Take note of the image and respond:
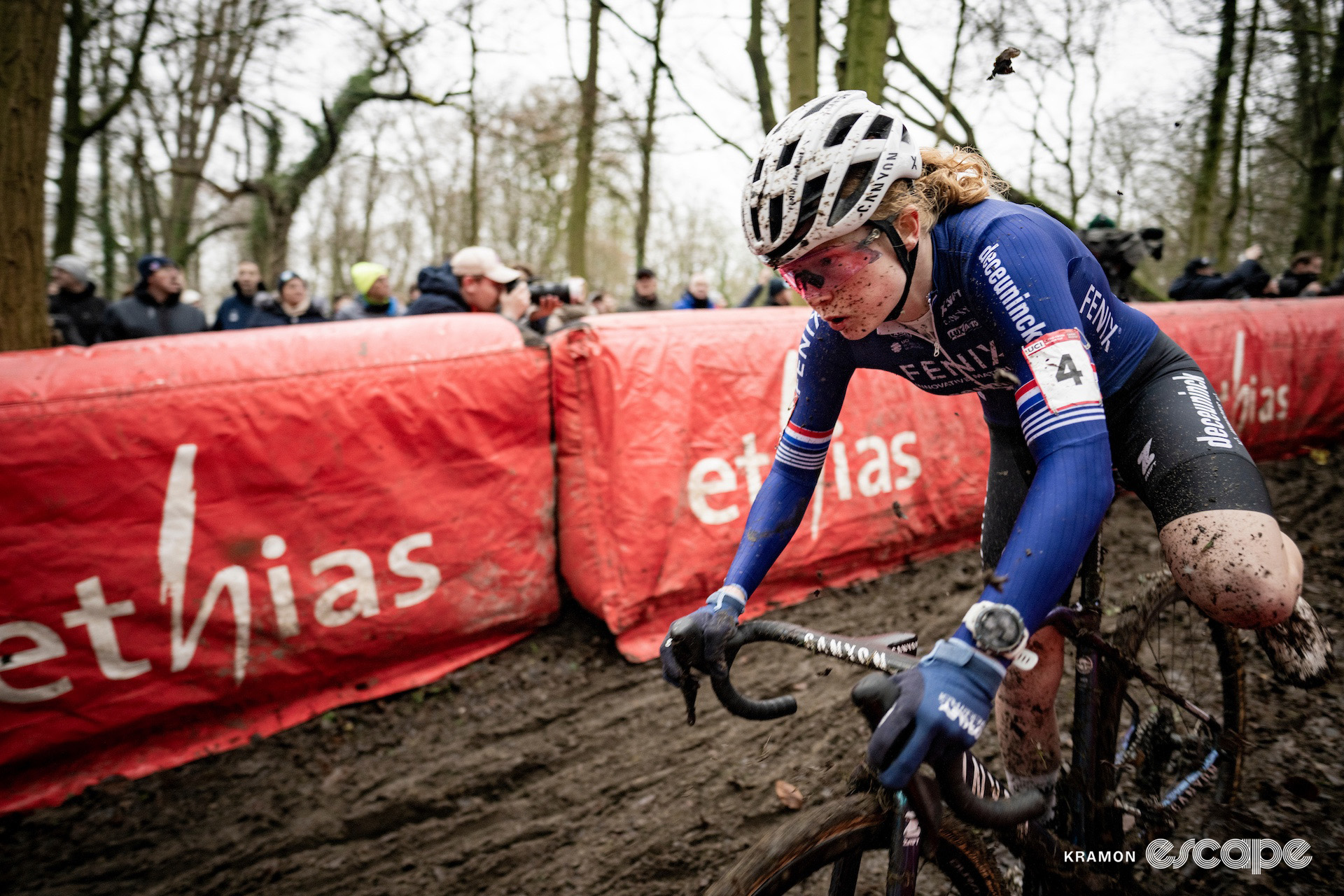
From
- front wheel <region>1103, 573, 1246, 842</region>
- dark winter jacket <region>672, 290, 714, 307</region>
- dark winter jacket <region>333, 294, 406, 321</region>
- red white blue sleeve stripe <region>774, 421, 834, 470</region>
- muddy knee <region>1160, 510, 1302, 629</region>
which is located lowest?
front wheel <region>1103, 573, 1246, 842</region>

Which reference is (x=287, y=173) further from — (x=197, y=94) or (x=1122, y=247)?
(x=1122, y=247)

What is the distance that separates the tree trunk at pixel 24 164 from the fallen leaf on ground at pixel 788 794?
15.1 ft

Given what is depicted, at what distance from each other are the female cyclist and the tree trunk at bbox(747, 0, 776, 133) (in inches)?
345

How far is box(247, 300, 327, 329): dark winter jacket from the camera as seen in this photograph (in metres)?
Result: 7.32

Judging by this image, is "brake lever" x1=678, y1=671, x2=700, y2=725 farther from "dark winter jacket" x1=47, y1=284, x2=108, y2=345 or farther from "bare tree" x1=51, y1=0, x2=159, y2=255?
"bare tree" x1=51, y1=0, x2=159, y2=255

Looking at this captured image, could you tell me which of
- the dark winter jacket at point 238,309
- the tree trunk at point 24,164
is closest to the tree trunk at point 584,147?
the dark winter jacket at point 238,309

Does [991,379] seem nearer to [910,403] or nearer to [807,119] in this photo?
[807,119]

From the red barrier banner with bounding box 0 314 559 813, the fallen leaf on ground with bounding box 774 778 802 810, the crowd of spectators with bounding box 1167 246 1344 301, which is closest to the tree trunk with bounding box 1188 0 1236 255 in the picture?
the crowd of spectators with bounding box 1167 246 1344 301

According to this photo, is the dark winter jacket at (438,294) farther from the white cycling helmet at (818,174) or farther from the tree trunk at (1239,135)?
the tree trunk at (1239,135)

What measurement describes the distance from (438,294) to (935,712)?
16.3ft

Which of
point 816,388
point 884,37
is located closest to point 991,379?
point 816,388

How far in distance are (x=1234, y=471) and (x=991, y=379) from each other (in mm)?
600

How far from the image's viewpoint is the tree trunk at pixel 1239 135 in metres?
A: 13.9

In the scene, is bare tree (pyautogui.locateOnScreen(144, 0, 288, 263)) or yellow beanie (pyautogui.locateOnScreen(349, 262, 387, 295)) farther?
bare tree (pyautogui.locateOnScreen(144, 0, 288, 263))
